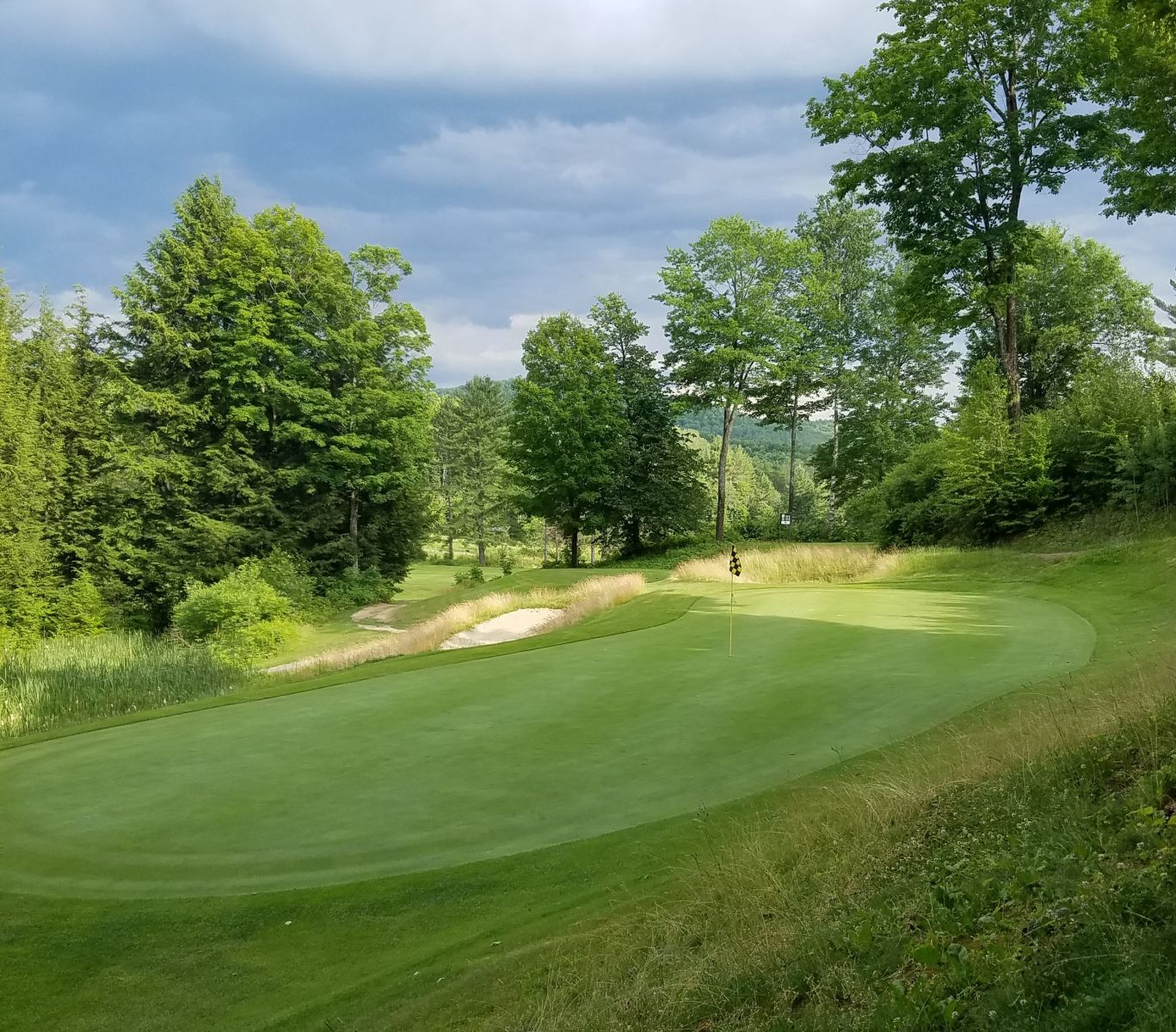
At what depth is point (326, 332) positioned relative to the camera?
31109 mm

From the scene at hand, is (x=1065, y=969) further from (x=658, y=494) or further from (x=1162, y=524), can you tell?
(x=658, y=494)

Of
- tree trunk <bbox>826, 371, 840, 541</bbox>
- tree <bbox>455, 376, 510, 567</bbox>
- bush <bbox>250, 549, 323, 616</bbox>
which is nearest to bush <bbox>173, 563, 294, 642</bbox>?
bush <bbox>250, 549, 323, 616</bbox>

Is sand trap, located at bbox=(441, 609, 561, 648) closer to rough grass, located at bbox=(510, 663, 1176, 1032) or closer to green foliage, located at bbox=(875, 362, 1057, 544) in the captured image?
green foliage, located at bbox=(875, 362, 1057, 544)

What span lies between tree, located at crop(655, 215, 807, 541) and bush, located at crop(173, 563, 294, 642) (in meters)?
20.0

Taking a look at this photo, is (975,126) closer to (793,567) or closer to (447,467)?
(793,567)

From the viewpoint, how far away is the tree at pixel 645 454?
36.9 metres

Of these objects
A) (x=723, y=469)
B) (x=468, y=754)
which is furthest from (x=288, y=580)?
(x=468, y=754)

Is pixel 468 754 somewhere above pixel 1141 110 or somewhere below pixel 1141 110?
below

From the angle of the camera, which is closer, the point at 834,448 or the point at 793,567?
the point at 793,567

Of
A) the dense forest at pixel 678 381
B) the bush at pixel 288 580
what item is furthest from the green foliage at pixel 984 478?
the bush at pixel 288 580

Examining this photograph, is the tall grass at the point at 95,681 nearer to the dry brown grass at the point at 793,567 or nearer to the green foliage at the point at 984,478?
the dry brown grass at the point at 793,567

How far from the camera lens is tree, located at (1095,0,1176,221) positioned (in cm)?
1641

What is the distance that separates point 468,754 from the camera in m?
6.61

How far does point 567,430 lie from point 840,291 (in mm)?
17792
